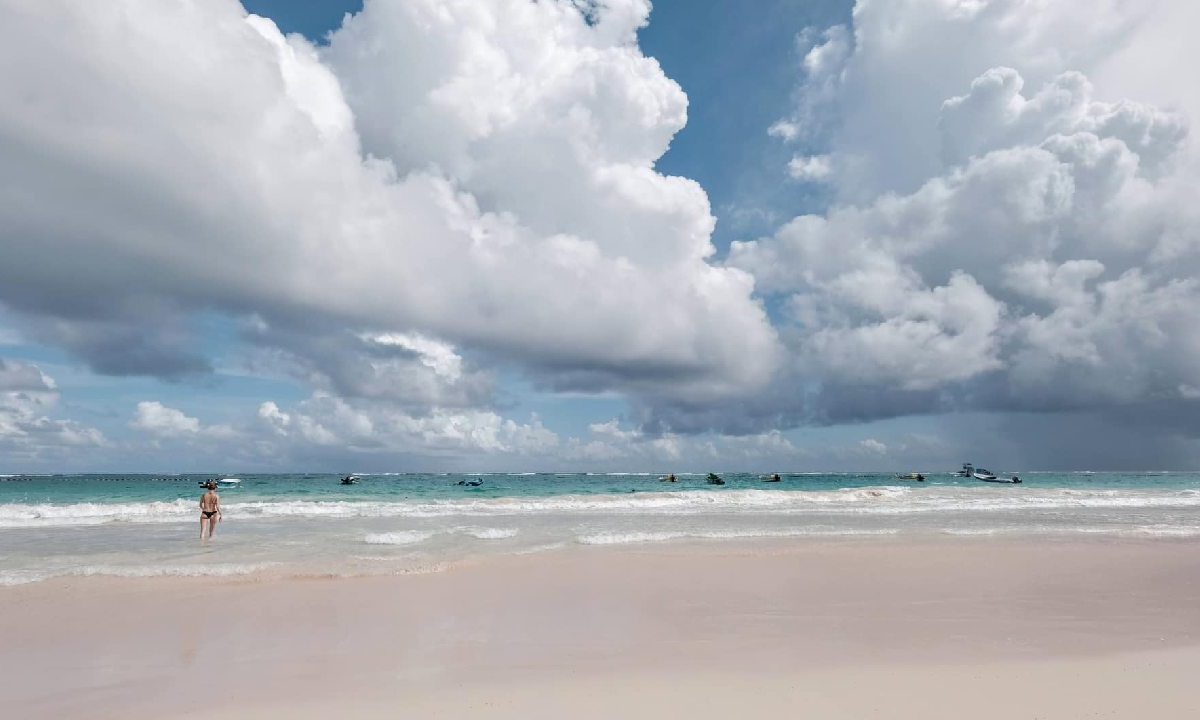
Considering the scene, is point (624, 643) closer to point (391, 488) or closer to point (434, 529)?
point (434, 529)

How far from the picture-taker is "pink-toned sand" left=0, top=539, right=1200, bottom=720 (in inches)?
262

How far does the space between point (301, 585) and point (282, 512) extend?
2589 cm

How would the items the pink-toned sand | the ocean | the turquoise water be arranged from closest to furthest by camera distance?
the pink-toned sand, the ocean, the turquoise water

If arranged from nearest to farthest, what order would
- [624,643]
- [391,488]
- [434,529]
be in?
[624,643]
[434,529]
[391,488]

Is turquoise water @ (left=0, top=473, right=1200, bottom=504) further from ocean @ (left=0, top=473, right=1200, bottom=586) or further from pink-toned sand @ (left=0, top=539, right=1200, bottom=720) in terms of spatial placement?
pink-toned sand @ (left=0, top=539, right=1200, bottom=720)

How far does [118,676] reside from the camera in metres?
7.92

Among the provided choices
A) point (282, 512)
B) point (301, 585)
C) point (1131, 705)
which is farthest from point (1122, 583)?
point (282, 512)

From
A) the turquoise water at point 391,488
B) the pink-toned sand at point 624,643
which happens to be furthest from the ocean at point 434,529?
the turquoise water at point 391,488

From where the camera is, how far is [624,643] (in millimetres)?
8977

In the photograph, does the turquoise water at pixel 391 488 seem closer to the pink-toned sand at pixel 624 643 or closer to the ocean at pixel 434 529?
the ocean at pixel 434 529

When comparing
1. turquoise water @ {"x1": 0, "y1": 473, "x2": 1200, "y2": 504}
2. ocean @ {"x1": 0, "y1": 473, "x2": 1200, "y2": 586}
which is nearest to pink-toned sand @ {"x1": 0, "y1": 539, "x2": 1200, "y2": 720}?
ocean @ {"x1": 0, "y1": 473, "x2": 1200, "y2": 586}

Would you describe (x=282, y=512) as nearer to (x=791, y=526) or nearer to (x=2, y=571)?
(x=2, y=571)

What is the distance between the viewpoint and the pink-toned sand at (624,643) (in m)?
6.65

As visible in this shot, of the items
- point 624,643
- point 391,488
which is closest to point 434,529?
point 624,643
